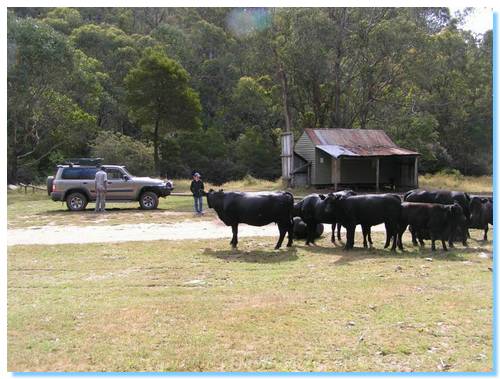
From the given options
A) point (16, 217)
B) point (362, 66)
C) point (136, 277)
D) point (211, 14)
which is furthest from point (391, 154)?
point (211, 14)

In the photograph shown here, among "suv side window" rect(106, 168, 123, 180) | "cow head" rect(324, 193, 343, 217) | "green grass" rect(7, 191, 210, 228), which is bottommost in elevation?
"green grass" rect(7, 191, 210, 228)

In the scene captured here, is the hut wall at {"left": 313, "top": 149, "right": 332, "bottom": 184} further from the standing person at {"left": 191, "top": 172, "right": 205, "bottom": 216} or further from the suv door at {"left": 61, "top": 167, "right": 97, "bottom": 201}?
the suv door at {"left": 61, "top": 167, "right": 97, "bottom": 201}

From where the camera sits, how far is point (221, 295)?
824cm

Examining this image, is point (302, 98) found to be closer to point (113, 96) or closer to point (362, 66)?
point (362, 66)

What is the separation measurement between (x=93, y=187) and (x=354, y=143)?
19372mm

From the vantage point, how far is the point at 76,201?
23.1m

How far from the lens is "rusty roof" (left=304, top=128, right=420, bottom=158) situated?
1378 inches

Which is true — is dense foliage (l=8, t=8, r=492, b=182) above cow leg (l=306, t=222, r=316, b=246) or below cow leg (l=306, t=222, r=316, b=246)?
above

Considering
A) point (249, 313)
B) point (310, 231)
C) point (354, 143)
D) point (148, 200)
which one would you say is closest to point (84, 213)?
point (148, 200)

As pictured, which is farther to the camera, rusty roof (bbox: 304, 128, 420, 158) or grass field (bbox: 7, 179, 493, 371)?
rusty roof (bbox: 304, 128, 420, 158)

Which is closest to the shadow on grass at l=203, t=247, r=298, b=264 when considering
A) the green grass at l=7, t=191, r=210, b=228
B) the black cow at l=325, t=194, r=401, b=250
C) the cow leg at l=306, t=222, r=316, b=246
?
the cow leg at l=306, t=222, r=316, b=246

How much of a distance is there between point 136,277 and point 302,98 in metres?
37.9

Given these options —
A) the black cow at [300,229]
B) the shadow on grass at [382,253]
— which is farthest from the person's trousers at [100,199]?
the shadow on grass at [382,253]

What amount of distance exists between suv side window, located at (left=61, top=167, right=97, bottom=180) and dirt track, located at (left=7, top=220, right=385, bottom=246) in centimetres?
609
